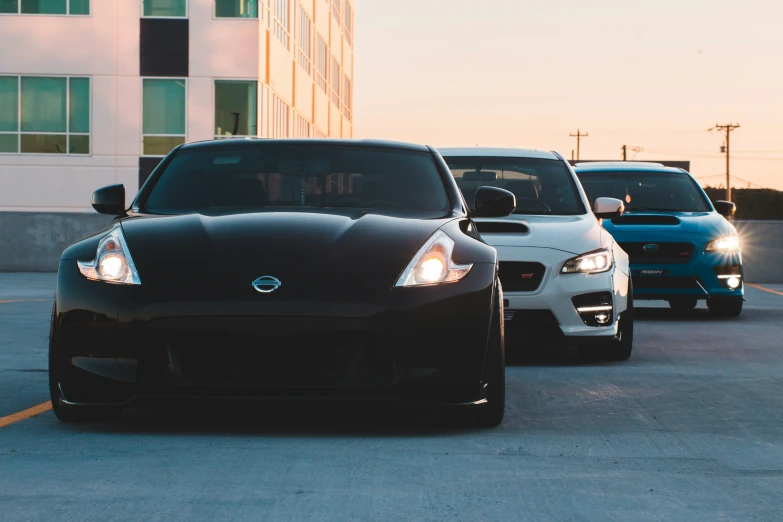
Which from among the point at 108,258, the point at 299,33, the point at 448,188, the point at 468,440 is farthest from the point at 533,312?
the point at 299,33

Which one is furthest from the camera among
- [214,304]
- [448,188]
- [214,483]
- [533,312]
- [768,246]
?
[768,246]

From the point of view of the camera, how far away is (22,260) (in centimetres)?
2695

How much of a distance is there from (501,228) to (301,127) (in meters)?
34.1

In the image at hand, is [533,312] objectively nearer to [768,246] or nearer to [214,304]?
[214,304]

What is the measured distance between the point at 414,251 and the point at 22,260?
22.2 metres

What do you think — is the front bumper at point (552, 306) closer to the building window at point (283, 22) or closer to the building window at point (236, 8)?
the building window at point (236, 8)

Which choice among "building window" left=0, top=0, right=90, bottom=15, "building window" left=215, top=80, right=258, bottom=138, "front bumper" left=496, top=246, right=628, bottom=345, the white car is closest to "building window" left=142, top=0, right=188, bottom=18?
"building window" left=0, top=0, right=90, bottom=15

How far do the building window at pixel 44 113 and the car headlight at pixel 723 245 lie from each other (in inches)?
907

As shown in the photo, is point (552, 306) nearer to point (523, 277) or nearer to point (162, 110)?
point (523, 277)

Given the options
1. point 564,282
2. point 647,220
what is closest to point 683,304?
point 647,220

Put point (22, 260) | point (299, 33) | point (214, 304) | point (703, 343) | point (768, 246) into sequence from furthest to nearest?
point (299, 33) → point (22, 260) → point (768, 246) → point (703, 343) → point (214, 304)

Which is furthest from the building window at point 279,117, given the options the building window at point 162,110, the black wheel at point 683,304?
the black wheel at point 683,304

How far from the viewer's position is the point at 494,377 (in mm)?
6125

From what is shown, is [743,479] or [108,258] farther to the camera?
[108,258]
